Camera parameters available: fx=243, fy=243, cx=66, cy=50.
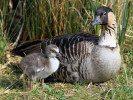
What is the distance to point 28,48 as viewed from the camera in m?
6.02

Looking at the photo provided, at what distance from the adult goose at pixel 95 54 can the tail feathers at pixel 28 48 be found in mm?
688

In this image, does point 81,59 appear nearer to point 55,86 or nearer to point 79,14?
point 55,86

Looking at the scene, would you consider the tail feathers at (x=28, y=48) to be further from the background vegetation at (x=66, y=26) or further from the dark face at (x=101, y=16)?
the dark face at (x=101, y=16)

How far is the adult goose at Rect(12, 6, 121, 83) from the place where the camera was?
5.00m

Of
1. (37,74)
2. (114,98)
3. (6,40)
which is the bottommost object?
(114,98)

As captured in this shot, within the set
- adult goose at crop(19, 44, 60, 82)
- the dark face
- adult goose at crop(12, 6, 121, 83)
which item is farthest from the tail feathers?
the dark face

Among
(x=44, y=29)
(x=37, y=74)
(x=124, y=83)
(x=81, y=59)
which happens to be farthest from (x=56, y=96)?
(x=44, y=29)

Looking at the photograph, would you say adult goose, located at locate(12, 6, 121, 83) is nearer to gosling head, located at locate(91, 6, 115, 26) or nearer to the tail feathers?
gosling head, located at locate(91, 6, 115, 26)

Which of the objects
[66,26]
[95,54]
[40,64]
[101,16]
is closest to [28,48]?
[66,26]

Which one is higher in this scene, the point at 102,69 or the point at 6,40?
the point at 6,40

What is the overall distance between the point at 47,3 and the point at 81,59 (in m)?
1.96

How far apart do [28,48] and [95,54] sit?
72.2 inches

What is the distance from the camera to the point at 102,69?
5.03 m

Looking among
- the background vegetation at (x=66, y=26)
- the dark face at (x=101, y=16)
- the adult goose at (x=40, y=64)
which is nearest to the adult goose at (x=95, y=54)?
the dark face at (x=101, y=16)
